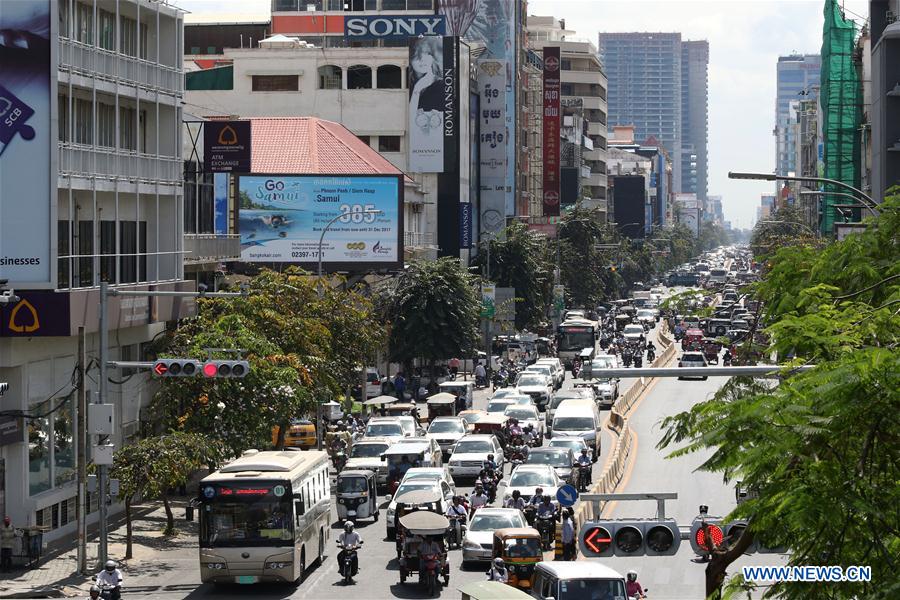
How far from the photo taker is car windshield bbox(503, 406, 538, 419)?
56.4 meters

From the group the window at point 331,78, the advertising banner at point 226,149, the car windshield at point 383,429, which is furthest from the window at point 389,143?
the car windshield at point 383,429

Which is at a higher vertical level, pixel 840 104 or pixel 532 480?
pixel 840 104

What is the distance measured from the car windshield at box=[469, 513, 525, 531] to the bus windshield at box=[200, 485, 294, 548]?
4.82m

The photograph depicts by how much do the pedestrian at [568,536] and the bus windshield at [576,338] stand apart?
62.2 m

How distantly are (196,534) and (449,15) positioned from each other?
77.4m

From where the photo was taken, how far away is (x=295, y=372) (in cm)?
4081

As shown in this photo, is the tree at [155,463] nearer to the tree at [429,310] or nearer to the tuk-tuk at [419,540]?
the tuk-tuk at [419,540]

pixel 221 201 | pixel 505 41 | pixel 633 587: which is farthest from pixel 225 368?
pixel 505 41

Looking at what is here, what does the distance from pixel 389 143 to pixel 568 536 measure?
66.6 metres

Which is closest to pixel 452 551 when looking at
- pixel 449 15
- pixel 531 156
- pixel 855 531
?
pixel 855 531

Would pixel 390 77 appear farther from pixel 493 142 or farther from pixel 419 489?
pixel 419 489

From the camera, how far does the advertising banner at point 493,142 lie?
4281 inches

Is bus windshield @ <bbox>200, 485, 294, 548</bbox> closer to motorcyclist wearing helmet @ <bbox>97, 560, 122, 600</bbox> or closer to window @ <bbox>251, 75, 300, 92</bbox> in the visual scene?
motorcyclist wearing helmet @ <bbox>97, 560, 122, 600</bbox>

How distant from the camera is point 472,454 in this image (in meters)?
47.6
